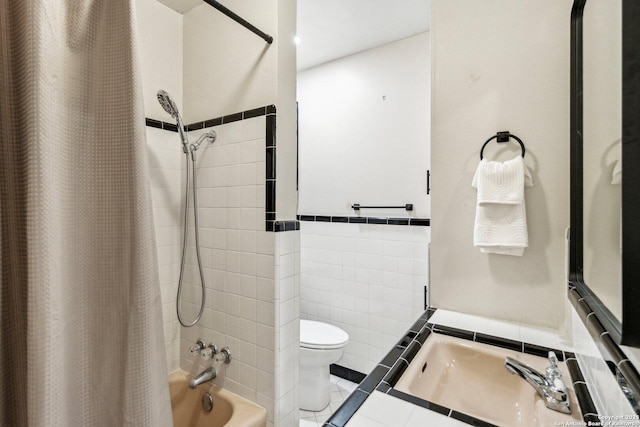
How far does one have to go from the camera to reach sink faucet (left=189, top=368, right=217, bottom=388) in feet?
4.53

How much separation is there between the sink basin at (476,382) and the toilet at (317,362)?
97 centimetres

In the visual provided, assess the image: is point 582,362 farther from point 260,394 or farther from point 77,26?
point 77,26

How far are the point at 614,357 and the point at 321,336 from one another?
1.68 m

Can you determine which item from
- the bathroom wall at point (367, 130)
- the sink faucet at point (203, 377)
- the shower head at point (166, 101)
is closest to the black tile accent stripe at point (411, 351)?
the sink faucet at point (203, 377)

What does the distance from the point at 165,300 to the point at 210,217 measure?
19.7 inches

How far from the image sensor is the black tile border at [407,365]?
70cm

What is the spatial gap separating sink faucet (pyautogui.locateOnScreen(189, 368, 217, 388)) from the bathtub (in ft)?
0.17

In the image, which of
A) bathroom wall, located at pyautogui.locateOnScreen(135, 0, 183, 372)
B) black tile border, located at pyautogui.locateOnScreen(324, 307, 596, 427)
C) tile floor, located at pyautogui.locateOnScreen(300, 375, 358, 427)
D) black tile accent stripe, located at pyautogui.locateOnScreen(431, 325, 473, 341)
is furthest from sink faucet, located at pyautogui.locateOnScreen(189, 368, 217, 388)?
black tile accent stripe, located at pyautogui.locateOnScreen(431, 325, 473, 341)

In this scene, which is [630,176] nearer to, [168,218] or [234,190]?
[234,190]

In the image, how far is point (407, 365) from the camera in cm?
91

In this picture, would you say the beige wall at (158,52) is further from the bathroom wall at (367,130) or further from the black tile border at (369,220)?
the bathroom wall at (367,130)

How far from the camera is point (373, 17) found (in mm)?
1943

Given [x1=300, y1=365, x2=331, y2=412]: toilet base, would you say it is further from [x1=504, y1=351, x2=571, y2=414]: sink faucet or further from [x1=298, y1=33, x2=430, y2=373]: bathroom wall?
[x1=504, y1=351, x2=571, y2=414]: sink faucet

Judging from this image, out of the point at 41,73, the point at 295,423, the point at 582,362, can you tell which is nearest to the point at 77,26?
the point at 41,73
